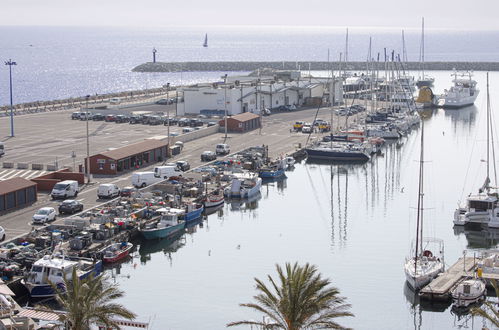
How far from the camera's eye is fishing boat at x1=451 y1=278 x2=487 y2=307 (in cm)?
3281

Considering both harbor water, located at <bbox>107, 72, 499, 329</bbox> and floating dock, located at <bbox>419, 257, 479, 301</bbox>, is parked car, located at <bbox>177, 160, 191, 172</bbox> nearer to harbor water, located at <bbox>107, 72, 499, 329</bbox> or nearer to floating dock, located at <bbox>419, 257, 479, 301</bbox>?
harbor water, located at <bbox>107, 72, 499, 329</bbox>

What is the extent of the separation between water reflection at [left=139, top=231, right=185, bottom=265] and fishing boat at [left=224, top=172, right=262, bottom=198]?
9018 mm

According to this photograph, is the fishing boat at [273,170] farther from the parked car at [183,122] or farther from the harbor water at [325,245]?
the parked car at [183,122]

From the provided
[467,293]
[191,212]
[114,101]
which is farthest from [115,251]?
[114,101]

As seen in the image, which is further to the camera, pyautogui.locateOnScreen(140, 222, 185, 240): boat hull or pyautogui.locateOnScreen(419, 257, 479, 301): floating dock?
pyautogui.locateOnScreen(140, 222, 185, 240): boat hull

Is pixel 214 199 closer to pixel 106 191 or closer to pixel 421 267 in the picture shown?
pixel 106 191

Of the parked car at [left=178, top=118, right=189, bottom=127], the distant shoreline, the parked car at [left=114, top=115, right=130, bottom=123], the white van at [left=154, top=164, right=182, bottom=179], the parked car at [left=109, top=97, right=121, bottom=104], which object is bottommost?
the white van at [left=154, top=164, right=182, bottom=179]

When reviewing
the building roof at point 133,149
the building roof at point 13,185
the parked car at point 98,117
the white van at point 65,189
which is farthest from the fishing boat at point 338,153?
the building roof at point 13,185

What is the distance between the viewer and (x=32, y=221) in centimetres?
4091

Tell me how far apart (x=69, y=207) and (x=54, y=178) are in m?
7.41

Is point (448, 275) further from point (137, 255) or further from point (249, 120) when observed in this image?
point (249, 120)

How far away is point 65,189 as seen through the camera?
46125 mm

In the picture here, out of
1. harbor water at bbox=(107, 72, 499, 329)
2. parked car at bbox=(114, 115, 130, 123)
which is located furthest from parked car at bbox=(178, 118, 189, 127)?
harbor water at bbox=(107, 72, 499, 329)

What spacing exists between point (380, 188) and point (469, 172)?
940cm
